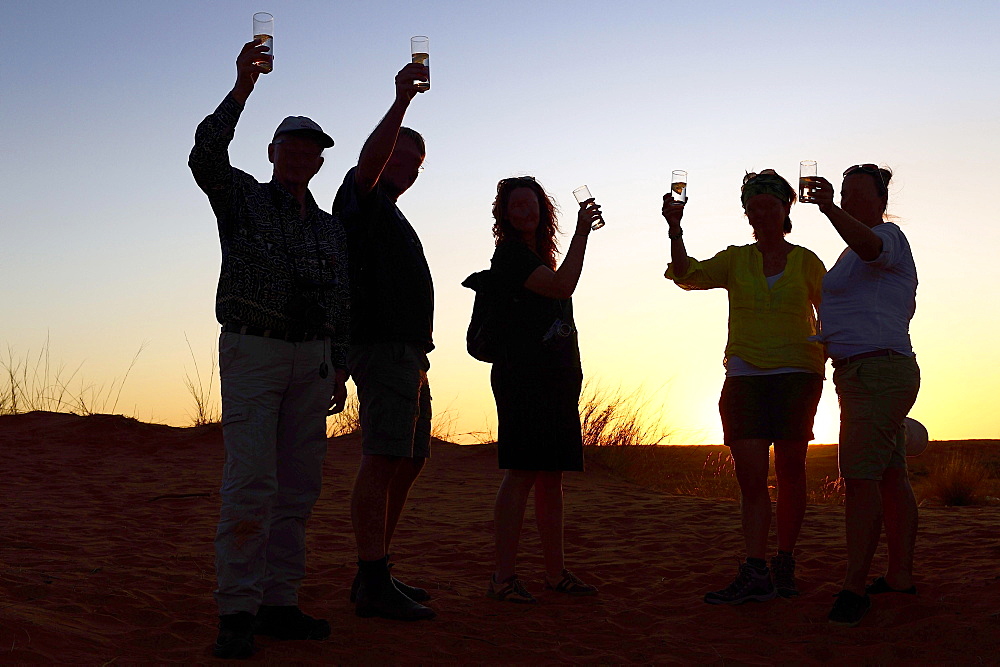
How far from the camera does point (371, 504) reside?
13.3 feet

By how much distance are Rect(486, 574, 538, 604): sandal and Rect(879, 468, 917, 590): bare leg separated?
5.81ft

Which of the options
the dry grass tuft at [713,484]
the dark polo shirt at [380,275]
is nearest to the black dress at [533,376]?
the dark polo shirt at [380,275]

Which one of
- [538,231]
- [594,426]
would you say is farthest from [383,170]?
[594,426]

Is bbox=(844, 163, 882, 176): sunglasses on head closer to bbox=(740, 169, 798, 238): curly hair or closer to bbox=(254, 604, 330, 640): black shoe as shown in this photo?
bbox=(740, 169, 798, 238): curly hair

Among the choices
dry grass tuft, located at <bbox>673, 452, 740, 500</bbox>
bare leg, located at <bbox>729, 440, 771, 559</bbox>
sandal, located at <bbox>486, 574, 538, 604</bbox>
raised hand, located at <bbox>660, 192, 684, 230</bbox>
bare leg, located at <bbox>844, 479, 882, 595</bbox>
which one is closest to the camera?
bare leg, located at <bbox>844, 479, 882, 595</bbox>

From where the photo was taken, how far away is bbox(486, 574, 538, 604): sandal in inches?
180

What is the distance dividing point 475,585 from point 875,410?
245 cm

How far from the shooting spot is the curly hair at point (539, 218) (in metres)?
4.72

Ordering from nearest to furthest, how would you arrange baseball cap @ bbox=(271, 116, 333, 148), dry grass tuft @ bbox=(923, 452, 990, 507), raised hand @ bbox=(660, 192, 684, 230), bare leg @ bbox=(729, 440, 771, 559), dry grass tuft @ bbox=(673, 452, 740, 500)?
baseball cap @ bbox=(271, 116, 333, 148) → bare leg @ bbox=(729, 440, 771, 559) → raised hand @ bbox=(660, 192, 684, 230) → dry grass tuft @ bbox=(923, 452, 990, 507) → dry grass tuft @ bbox=(673, 452, 740, 500)

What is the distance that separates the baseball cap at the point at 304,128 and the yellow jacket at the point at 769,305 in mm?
2102

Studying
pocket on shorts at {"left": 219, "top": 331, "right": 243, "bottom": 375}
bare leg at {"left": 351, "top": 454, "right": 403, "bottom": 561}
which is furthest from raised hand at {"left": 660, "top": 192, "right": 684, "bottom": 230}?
pocket on shorts at {"left": 219, "top": 331, "right": 243, "bottom": 375}

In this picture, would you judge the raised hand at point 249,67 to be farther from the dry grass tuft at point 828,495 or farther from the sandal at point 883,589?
the dry grass tuft at point 828,495

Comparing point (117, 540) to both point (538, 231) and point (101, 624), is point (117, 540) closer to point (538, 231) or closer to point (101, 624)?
point (101, 624)

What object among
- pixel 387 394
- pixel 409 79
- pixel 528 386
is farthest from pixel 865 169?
pixel 387 394
